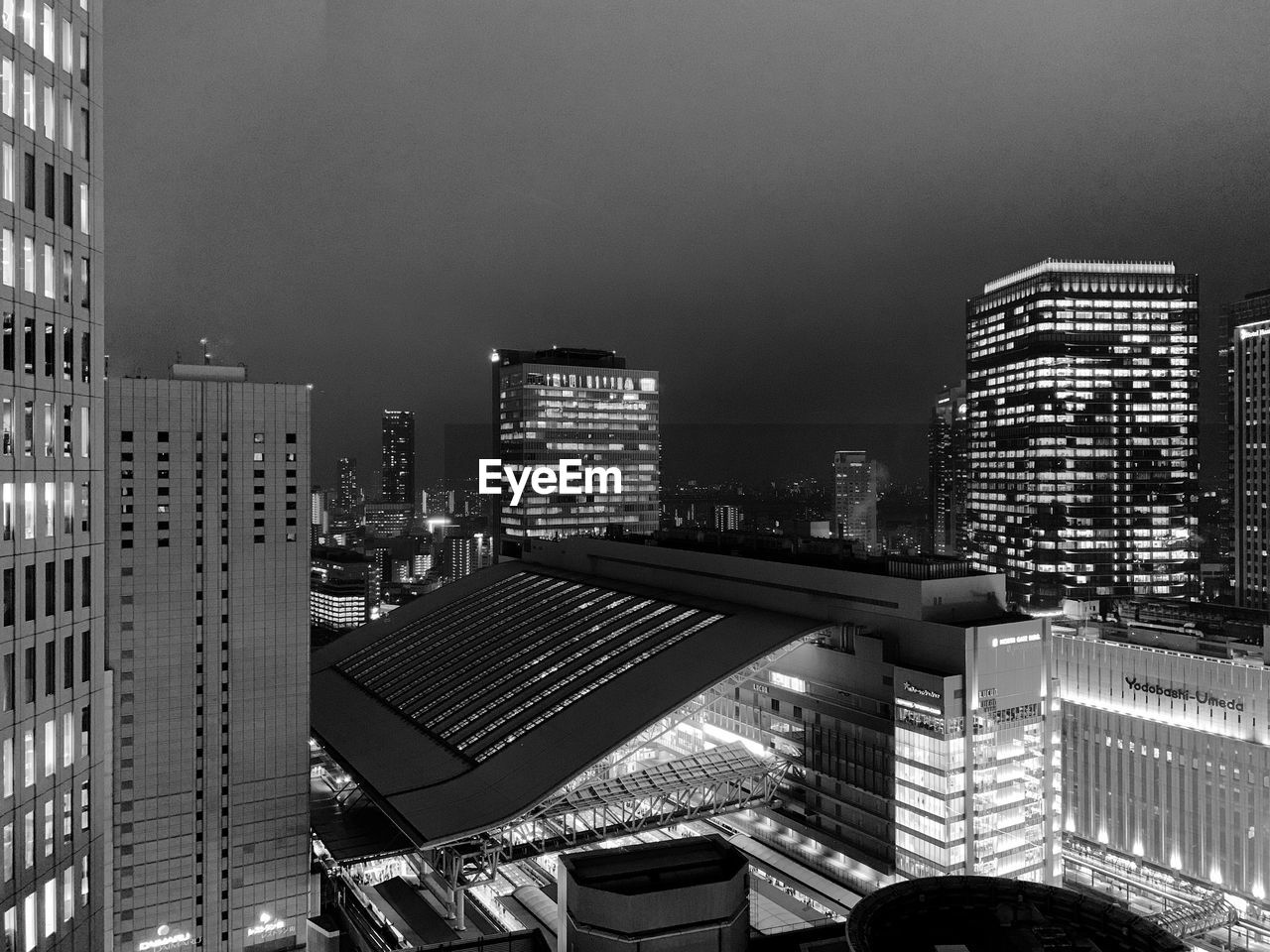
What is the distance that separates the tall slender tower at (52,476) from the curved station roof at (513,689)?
90.8 feet

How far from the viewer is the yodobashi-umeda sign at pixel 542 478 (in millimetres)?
112125

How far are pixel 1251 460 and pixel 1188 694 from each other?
9241 centimetres

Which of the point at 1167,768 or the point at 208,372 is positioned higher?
the point at 208,372

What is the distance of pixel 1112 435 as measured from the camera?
147 m

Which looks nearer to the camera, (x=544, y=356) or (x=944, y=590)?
(x=944, y=590)

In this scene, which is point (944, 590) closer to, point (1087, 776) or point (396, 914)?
point (1087, 776)

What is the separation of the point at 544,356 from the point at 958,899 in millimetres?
122784

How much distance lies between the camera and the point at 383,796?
164 feet

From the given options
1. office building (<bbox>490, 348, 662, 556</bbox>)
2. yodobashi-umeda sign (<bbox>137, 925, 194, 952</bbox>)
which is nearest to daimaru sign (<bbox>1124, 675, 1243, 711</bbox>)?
yodobashi-umeda sign (<bbox>137, 925, 194, 952</bbox>)

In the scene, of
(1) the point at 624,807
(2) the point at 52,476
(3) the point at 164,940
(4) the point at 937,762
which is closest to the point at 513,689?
(1) the point at 624,807

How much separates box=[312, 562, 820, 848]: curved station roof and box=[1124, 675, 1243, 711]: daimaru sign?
2807 cm

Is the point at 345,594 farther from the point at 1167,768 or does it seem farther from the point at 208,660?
the point at 1167,768

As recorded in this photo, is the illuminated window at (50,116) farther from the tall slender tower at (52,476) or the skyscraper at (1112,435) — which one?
the skyscraper at (1112,435)

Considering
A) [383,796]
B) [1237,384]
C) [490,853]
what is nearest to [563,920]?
[490,853]
